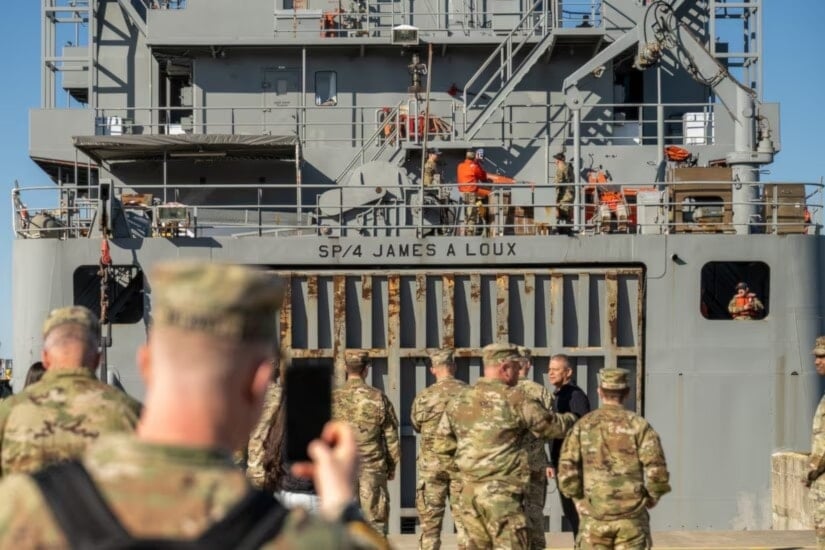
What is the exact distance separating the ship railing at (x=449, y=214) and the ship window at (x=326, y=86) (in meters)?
2.23

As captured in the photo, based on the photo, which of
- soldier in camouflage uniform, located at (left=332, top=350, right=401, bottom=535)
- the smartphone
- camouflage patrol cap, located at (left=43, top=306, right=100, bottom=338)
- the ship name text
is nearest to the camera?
the smartphone

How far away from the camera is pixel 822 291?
48.4ft

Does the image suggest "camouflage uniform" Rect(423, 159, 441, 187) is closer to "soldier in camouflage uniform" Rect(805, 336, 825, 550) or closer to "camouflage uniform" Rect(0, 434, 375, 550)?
"soldier in camouflage uniform" Rect(805, 336, 825, 550)

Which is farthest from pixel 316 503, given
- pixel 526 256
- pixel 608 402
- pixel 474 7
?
pixel 474 7

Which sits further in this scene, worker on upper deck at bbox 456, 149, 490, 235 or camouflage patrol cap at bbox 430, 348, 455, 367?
worker on upper deck at bbox 456, 149, 490, 235

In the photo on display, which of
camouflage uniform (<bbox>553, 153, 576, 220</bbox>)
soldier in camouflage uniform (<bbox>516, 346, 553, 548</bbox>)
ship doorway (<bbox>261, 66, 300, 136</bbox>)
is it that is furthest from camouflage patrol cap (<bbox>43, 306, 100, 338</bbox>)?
ship doorway (<bbox>261, 66, 300, 136</bbox>)

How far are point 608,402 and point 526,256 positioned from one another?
617cm

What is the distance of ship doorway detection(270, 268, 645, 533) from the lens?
14281mm

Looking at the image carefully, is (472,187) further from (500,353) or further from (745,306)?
(500,353)

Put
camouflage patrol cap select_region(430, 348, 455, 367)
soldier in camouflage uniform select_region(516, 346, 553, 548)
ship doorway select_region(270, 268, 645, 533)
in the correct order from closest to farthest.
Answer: soldier in camouflage uniform select_region(516, 346, 553, 548) < camouflage patrol cap select_region(430, 348, 455, 367) < ship doorway select_region(270, 268, 645, 533)

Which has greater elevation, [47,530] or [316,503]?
[47,530]

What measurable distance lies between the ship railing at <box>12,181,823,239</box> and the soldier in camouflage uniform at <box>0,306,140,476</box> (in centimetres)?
941

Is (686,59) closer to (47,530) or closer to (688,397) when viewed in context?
(688,397)

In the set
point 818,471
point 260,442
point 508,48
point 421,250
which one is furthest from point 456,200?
point 818,471
